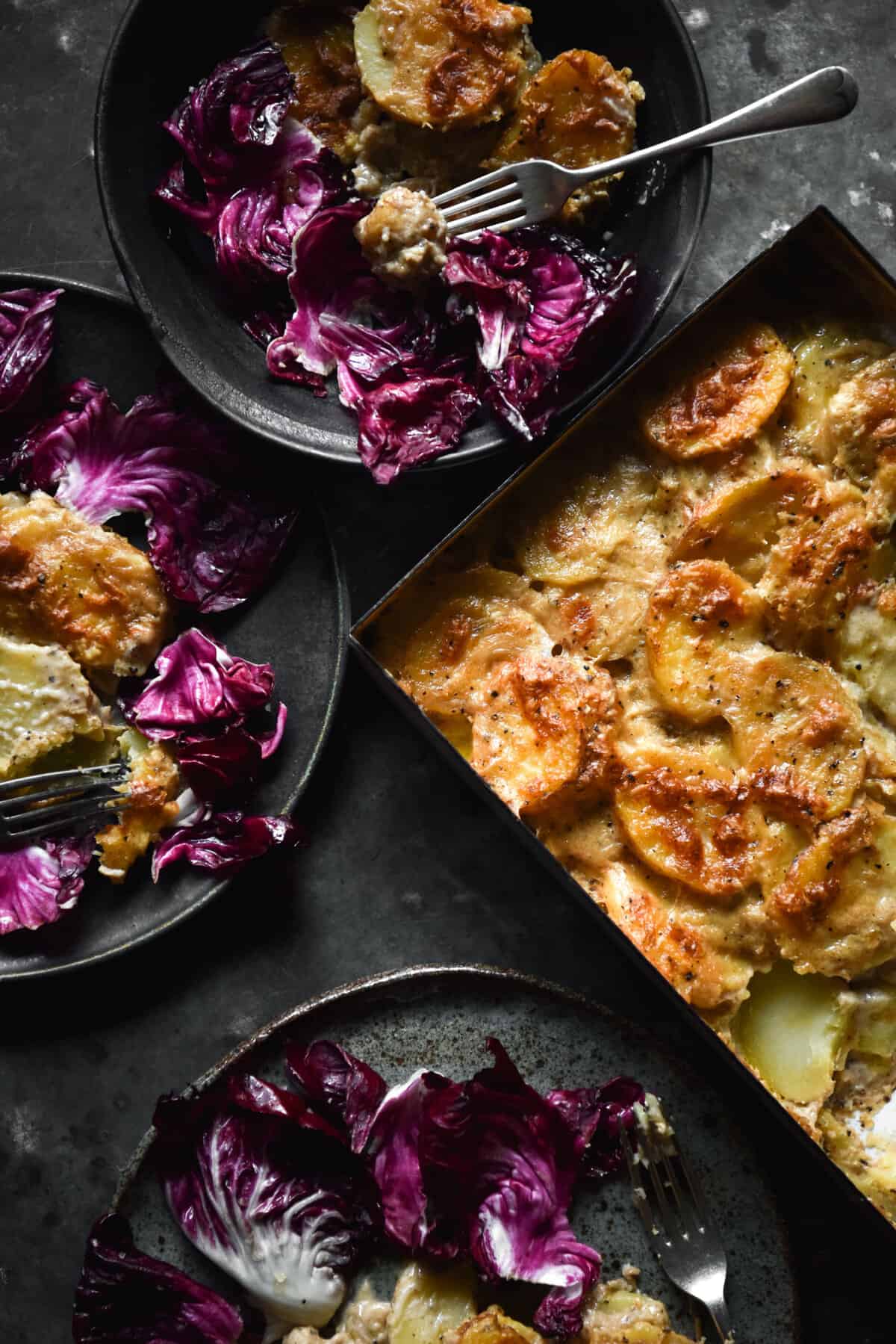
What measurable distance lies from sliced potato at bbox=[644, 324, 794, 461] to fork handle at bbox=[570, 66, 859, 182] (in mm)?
447

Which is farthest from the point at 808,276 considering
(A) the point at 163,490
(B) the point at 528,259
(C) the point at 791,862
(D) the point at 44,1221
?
(D) the point at 44,1221

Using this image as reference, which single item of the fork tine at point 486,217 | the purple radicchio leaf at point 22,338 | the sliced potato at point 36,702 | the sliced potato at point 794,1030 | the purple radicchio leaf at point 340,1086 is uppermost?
the purple radicchio leaf at point 22,338

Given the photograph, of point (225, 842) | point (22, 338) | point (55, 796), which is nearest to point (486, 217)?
point (22, 338)

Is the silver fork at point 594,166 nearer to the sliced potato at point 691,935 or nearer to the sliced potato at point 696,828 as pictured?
the sliced potato at point 696,828

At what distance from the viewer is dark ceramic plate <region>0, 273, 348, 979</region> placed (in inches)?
121

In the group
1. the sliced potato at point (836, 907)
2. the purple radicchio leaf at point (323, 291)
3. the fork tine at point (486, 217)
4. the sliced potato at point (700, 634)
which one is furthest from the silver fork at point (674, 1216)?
the fork tine at point (486, 217)

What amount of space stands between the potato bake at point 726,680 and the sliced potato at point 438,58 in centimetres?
79

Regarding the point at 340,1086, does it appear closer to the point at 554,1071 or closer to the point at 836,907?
the point at 554,1071

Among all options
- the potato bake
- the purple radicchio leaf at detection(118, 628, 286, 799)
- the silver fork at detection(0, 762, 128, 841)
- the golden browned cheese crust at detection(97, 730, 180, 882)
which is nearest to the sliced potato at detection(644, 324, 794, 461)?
the potato bake

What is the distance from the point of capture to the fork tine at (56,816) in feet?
9.85

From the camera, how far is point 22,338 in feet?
10.2

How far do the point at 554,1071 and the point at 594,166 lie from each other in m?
2.23

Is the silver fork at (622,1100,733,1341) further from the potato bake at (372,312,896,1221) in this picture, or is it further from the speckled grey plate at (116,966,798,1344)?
the potato bake at (372,312,896,1221)

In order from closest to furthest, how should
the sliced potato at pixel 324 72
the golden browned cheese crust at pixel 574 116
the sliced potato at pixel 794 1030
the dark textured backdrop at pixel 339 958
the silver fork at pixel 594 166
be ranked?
the sliced potato at pixel 794 1030, the silver fork at pixel 594 166, the golden browned cheese crust at pixel 574 116, the sliced potato at pixel 324 72, the dark textured backdrop at pixel 339 958
